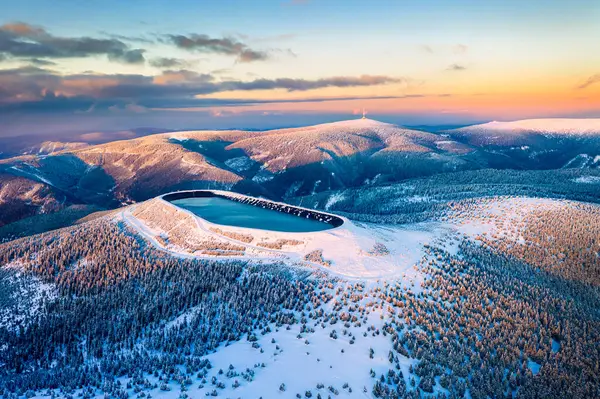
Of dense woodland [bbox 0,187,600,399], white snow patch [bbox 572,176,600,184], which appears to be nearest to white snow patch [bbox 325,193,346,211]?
white snow patch [bbox 572,176,600,184]

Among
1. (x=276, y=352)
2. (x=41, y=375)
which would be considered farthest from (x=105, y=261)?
(x=276, y=352)

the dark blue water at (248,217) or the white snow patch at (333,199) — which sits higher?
the dark blue water at (248,217)

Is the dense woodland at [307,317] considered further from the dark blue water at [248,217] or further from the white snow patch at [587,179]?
the white snow patch at [587,179]

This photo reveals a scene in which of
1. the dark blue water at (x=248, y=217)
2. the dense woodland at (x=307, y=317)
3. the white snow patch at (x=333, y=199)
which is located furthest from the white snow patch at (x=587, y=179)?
the dark blue water at (x=248, y=217)

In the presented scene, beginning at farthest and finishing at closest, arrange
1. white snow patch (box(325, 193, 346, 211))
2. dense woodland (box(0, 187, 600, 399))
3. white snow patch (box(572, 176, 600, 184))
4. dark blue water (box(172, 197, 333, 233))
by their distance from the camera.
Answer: white snow patch (box(325, 193, 346, 211))
white snow patch (box(572, 176, 600, 184))
dark blue water (box(172, 197, 333, 233))
dense woodland (box(0, 187, 600, 399))

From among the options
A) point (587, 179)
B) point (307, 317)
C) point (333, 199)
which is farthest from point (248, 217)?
point (587, 179)

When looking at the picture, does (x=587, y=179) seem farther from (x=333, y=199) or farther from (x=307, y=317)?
(x=307, y=317)

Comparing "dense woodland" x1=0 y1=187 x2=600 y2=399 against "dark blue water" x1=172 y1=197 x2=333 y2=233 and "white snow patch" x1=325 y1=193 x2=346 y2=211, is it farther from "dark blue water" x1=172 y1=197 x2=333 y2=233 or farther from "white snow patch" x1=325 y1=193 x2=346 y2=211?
"white snow patch" x1=325 y1=193 x2=346 y2=211

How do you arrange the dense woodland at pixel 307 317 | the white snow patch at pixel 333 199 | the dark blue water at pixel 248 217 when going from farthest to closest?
the white snow patch at pixel 333 199 < the dark blue water at pixel 248 217 < the dense woodland at pixel 307 317

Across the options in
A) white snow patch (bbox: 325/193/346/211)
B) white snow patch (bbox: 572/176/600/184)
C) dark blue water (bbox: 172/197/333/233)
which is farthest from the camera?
white snow patch (bbox: 325/193/346/211)

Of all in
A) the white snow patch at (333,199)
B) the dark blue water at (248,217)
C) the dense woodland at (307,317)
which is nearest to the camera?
the dense woodland at (307,317)
